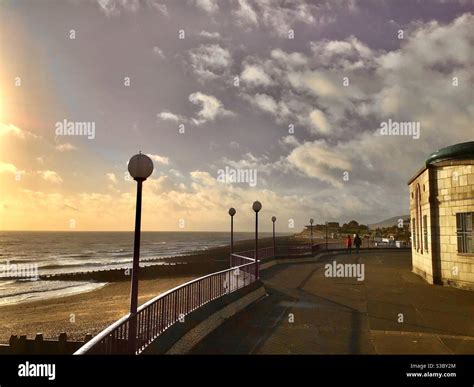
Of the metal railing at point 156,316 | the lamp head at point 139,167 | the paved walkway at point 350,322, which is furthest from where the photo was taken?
the paved walkway at point 350,322

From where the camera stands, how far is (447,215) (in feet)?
48.3

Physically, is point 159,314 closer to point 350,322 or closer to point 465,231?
point 350,322

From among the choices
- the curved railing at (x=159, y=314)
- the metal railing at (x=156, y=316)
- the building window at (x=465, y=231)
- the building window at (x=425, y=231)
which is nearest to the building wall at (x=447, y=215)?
the building window at (x=465, y=231)

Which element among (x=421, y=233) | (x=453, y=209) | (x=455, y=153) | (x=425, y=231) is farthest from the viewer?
(x=421, y=233)

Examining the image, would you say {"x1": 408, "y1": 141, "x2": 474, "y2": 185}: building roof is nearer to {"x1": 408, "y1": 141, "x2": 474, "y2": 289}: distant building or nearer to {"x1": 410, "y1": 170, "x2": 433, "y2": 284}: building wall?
{"x1": 408, "y1": 141, "x2": 474, "y2": 289}: distant building

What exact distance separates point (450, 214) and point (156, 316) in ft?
40.4

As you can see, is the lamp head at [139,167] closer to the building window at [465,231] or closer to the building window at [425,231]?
the building window at [465,231]

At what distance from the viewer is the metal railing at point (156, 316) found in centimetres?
523

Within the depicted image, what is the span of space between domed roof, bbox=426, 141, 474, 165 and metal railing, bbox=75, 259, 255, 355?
9452mm

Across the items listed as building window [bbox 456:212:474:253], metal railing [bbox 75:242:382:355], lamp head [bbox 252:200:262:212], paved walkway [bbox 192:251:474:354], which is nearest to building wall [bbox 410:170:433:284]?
paved walkway [bbox 192:251:474:354]

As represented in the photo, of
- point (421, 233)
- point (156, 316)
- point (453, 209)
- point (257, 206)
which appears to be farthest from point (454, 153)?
point (156, 316)

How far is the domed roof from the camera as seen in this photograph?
547 inches
